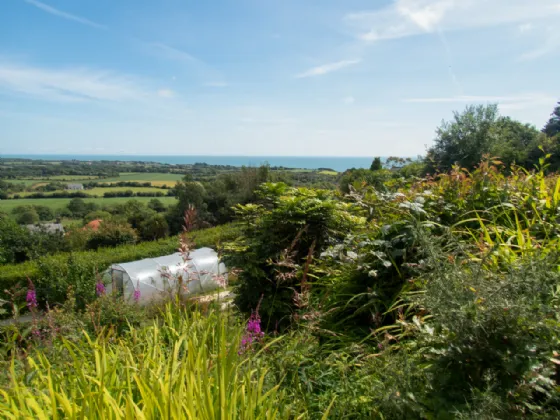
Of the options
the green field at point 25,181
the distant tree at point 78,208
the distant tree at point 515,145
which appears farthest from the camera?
the green field at point 25,181

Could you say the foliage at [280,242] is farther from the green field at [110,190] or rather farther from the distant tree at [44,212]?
the green field at [110,190]

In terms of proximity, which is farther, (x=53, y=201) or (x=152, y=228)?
(x=53, y=201)

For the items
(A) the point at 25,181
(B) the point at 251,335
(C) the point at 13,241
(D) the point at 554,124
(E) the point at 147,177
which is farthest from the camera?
(E) the point at 147,177

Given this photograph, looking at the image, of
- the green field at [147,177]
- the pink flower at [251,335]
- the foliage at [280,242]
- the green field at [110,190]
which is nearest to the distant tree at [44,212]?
the green field at [110,190]

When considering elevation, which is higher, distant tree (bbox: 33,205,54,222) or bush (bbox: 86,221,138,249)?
bush (bbox: 86,221,138,249)

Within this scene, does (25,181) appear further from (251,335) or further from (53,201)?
(251,335)

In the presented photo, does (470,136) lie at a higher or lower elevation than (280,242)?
higher

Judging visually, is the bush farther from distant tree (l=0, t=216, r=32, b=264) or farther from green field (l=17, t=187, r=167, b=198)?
green field (l=17, t=187, r=167, b=198)

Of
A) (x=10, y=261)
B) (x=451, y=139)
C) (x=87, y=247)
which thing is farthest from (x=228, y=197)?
(x=451, y=139)

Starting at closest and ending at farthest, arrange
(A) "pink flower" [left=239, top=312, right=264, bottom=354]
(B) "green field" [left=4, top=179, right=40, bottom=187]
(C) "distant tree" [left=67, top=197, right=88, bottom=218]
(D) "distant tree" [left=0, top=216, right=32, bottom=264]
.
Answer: (A) "pink flower" [left=239, top=312, right=264, bottom=354]
(D) "distant tree" [left=0, top=216, right=32, bottom=264]
(C) "distant tree" [left=67, top=197, right=88, bottom=218]
(B) "green field" [left=4, top=179, right=40, bottom=187]

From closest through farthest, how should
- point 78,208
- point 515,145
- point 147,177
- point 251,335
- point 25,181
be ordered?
point 251,335, point 515,145, point 78,208, point 25,181, point 147,177

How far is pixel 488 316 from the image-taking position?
117 cm

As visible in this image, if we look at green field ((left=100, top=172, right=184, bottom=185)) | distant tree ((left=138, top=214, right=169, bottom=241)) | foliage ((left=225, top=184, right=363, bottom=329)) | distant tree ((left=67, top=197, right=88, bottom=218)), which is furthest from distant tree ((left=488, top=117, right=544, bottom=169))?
green field ((left=100, top=172, right=184, bottom=185))

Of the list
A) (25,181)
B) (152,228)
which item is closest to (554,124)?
(152,228)
